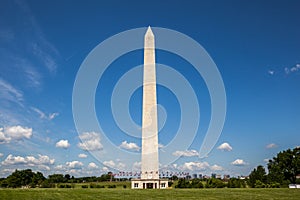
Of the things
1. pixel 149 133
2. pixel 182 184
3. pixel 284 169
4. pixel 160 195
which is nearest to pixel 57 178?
pixel 182 184

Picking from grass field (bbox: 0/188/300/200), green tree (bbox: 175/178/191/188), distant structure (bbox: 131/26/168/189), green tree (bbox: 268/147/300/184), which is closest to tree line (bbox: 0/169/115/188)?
green tree (bbox: 175/178/191/188)

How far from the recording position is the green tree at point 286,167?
5719 cm

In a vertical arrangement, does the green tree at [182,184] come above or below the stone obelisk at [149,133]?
below

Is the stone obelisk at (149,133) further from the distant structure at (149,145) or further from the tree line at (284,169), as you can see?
the tree line at (284,169)

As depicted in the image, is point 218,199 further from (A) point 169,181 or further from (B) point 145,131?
(A) point 169,181

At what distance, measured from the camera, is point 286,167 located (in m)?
58.8

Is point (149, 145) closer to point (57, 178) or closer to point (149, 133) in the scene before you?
point (149, 133)

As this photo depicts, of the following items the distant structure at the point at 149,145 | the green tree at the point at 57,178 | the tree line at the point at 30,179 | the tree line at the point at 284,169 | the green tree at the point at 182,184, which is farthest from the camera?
the green tree at the point at 57,178

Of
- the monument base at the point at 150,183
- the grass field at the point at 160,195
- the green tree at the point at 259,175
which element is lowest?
the grass field at the point at 160,195

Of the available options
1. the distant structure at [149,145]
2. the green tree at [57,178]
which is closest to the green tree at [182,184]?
the distant structure at [149,145]

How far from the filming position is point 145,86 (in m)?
42.8

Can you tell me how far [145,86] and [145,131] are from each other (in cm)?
553

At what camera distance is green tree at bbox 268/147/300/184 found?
57188 mm

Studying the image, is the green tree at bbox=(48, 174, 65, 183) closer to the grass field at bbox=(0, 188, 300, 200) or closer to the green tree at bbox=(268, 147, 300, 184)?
the green tree at bbox=(268, 147, 300, 184)
